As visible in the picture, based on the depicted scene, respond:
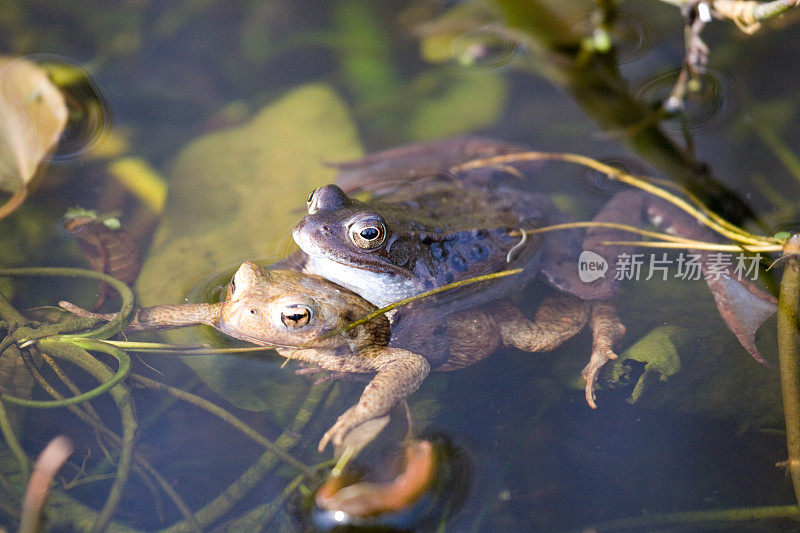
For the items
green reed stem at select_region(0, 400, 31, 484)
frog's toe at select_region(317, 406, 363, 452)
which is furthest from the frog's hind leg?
green reed stem at select_region(0, 400, 31, 484)

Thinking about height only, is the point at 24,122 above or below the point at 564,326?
above

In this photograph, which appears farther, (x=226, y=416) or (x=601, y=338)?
(x=601, y=338)

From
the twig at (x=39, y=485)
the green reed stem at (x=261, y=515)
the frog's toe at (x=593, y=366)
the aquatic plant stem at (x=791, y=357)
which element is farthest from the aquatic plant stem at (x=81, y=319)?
the aquatic plant stem at (x=791, y=357)

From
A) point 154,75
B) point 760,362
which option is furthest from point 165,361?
point 760,362

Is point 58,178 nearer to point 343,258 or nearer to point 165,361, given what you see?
point 165,361

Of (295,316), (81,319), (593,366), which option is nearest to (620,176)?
(593,366)

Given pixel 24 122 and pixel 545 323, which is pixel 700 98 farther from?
pixel 24 122
